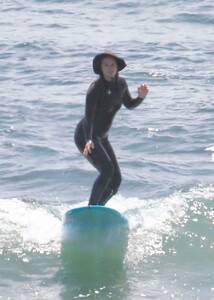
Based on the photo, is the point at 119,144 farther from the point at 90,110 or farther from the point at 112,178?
the point at 90,110

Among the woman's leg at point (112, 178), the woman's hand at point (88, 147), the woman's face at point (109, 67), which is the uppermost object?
the woman's face at point (109, 67)

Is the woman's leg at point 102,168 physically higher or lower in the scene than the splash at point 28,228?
higher

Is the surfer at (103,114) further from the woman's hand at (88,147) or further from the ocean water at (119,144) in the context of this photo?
the ocean water at (119,144)

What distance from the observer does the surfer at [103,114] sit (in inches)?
402

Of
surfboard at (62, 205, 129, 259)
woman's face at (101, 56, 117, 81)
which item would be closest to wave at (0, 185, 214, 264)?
surfboard at (62, 205, 129, 259)

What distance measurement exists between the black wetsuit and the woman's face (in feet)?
0.29

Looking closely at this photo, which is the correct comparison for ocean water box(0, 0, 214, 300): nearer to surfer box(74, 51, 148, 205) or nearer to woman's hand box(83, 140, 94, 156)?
surfer box(74, 51, 148, 205)

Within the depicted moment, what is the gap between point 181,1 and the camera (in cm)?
2630

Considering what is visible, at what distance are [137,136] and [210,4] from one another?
10535 millimetres

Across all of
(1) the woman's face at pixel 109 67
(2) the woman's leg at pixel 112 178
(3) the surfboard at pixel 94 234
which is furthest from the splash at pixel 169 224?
(1) the woman's face at pixel 109 67

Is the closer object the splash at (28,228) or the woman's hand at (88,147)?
the woman's hand at (88,147)

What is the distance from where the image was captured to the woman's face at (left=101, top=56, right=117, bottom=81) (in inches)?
401

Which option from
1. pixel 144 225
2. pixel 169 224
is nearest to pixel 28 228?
pixel 144 225

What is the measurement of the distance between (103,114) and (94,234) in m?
1.28
